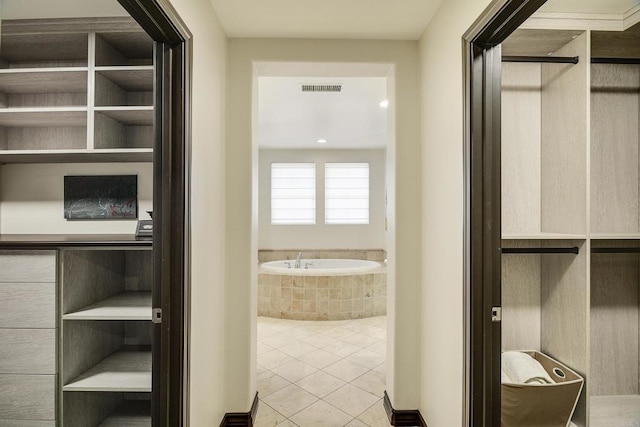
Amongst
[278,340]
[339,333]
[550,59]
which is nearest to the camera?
[550,59]

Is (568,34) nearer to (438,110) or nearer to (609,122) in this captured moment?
(609,122)

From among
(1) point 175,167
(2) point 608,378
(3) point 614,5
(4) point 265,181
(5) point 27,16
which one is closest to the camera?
(1) point 175,167

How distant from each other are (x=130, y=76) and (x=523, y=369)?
273 centimetres

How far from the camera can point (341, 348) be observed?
3.64 m

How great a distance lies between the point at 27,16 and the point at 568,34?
284cm

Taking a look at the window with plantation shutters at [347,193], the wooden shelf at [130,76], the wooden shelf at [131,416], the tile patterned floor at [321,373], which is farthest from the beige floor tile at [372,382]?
the window with plantation shutters at [347,193]

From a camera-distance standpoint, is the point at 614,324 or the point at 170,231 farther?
the point at 614,324

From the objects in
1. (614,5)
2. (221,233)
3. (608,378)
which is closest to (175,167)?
(221,233)

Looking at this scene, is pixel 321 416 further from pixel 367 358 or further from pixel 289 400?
pixel 367 358

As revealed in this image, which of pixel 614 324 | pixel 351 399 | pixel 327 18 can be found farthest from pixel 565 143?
pixel 351 399

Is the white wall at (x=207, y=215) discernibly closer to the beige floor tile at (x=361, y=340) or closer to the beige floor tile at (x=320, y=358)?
the beige floor tile at (x=320, y=358)

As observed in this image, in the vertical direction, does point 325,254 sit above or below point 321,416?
above

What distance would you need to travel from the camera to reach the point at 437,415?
1.90 meters

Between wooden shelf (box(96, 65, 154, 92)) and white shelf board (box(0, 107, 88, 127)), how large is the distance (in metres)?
0.25
